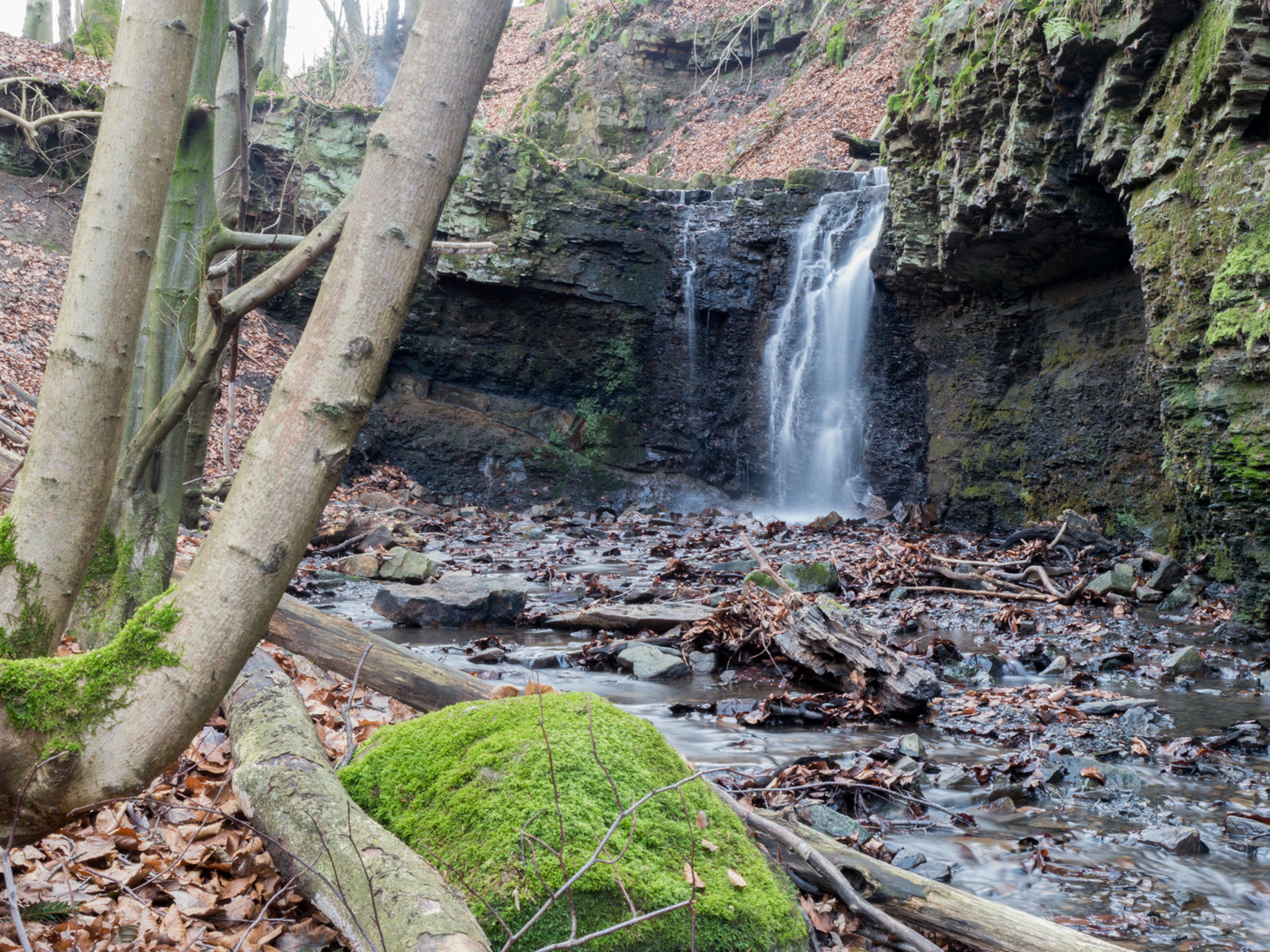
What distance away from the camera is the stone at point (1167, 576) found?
784cm

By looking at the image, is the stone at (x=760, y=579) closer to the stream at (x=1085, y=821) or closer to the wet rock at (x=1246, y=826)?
the stream at (x=1085, y=821)

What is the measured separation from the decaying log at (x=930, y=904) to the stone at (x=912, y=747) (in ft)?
5.69

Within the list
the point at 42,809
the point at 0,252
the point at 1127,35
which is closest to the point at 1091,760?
the point at 42,809

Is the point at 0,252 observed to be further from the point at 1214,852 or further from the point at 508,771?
the point at 1214,852

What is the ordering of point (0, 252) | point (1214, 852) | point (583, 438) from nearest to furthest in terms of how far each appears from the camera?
point (1214, 852) < point (0, 252) < point (583, 438)

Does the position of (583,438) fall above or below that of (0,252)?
below

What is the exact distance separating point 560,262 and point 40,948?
1484cm

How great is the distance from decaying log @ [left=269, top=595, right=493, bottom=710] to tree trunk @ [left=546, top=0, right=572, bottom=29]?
28.0 metres

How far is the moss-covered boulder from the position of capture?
6.55 feet

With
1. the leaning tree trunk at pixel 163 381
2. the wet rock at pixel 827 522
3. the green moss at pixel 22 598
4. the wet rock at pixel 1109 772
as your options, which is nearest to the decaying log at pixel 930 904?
the wet rock at pixel 1109 772

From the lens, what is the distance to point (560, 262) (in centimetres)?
1584

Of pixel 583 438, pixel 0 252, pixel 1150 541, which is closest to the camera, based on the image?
pixel 1150 541

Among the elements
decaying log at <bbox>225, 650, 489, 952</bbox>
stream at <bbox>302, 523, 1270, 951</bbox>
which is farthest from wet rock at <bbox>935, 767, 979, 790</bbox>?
decaying log at <bbox>225, 650, 489, 952</bbox>

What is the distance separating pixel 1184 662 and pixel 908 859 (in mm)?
3789
